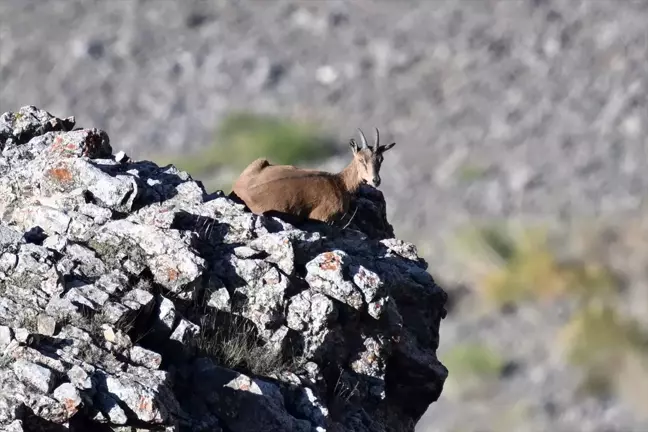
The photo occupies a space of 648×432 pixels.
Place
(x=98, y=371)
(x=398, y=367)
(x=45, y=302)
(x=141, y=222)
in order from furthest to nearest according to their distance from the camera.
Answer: (x=398, y=367), (x=141, y=222), (x=45, y=302), (x=98, y=371)

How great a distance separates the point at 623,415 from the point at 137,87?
101 feet

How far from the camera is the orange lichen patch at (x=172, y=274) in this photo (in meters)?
9.68

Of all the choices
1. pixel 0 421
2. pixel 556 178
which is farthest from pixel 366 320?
pixel 556 178

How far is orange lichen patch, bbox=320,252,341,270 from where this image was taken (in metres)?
10.5

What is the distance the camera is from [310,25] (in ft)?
197

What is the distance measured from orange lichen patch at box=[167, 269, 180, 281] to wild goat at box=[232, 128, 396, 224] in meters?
3.42

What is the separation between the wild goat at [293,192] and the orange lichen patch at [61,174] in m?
2.68

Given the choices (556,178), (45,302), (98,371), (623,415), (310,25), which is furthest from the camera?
(556,178)

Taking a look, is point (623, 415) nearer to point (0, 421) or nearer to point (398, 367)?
point (398, 367)

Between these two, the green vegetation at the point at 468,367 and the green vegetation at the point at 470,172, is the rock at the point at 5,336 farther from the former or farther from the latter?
the green vegetation at the point at 470,172

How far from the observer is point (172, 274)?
9.69 m

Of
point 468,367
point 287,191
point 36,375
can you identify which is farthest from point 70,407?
point 468,367

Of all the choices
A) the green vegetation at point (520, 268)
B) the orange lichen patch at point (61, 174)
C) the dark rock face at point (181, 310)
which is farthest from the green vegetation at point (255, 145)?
the orange lichen patch at point (61, 174)

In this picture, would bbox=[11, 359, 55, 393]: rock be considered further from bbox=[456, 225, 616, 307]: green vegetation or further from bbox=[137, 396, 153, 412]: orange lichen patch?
bbox=[456, 225, 616, 307]: green vegetation
